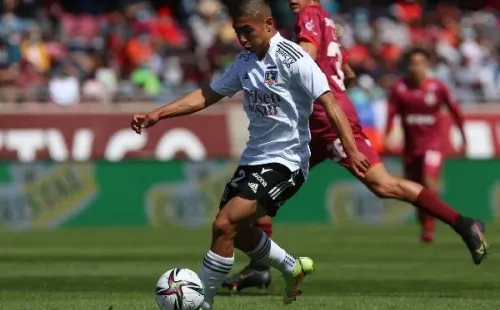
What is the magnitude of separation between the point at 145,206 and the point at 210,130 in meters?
2.37

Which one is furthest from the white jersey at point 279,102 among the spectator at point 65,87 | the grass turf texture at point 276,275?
the spectator at point 65,87

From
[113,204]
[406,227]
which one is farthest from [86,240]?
[406,227]

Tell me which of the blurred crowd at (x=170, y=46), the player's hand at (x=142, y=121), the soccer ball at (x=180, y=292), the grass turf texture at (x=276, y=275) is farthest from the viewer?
the blurred crowd at (x=170, y=46)

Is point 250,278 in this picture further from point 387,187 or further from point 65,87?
point 65,87

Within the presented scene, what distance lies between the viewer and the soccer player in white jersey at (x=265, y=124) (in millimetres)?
8375

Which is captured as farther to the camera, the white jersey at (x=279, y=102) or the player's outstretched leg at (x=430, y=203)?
→ the player's outstretched leg at (x=430, y=203)

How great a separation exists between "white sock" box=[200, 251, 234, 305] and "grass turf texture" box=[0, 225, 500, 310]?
2.56 feet

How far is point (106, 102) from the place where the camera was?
22.2 metres

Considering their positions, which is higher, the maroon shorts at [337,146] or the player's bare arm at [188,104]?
the player's bare arm at [188,104]

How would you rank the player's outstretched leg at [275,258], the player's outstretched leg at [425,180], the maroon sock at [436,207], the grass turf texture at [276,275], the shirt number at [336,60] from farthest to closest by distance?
the player's outstretched leg at [425,180] → the shirt number at [336,60] → the maroon sock at [436,207] → the grass turf texture at [276,275] → the player's outstretched leg at [275,258]

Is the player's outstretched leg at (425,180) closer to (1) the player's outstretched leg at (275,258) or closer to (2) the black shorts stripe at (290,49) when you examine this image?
(1) the player's outstretched leg at (275,258)

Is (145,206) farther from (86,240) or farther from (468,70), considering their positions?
(468,70)

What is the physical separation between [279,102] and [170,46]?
1641 cm

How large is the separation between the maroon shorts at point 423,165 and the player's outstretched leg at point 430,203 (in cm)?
583
